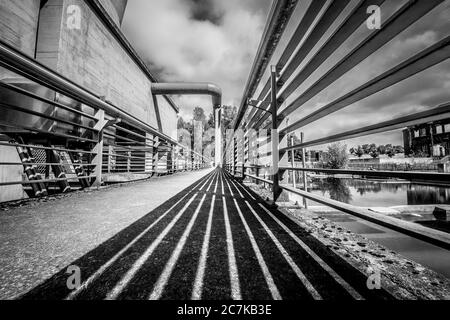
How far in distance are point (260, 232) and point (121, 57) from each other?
7.41m

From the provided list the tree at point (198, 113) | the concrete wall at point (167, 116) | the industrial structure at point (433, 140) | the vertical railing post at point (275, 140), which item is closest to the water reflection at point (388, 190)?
the industrial structure at point (433, 140)

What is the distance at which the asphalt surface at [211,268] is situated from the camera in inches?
20.2

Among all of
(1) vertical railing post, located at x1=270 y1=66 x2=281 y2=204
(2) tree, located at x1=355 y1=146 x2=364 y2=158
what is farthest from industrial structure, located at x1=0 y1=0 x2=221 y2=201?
(2) tree, located at x1=355 y1=146 x2=364 y2=158

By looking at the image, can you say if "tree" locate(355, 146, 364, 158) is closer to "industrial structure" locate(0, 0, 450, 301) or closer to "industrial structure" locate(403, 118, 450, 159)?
"industrial structure" locate(403, 118, 450, 159)

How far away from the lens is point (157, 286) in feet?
1.79

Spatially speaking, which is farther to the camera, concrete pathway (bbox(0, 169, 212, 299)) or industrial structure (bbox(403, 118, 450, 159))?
industrial structure (bbox(403, 118, 450, 159))

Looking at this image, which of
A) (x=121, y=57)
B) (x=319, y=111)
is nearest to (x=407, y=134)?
(x=319, y=111)

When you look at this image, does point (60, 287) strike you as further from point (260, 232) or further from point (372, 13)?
point (372, 13)

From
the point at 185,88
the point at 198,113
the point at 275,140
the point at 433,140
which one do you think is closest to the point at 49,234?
the point at 275,140

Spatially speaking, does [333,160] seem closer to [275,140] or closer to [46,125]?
[275,140]

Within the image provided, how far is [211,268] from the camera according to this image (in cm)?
64

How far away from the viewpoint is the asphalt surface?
514 mm

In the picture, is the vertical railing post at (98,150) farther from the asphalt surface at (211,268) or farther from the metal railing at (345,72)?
the metal railing at (345,72)

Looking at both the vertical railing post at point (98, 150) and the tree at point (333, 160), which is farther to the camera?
the vertical railing post at point (98, 150)
